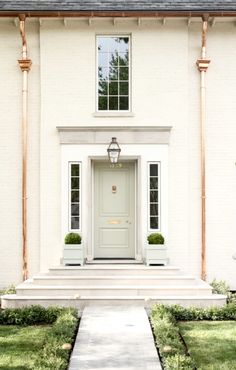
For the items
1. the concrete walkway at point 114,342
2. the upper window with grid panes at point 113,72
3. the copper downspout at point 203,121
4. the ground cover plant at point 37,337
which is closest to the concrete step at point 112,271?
the copper downspout at point 203,121

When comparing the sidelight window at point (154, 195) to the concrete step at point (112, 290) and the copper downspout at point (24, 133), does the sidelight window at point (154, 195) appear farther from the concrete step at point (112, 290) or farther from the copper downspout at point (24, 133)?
the copper downspout at point (24, 133)

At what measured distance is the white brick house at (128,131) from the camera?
14.1 meters

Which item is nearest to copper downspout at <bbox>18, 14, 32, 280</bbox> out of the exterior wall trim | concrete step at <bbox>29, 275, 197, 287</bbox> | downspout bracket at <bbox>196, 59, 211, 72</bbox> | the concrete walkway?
the exterior wall trim

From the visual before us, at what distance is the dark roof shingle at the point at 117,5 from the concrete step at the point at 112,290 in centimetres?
649

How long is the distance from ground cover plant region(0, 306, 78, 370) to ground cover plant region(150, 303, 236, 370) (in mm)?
1380

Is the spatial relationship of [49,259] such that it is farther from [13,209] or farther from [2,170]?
[2,170]

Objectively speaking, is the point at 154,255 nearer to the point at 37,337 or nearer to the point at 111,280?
the point at 111,280

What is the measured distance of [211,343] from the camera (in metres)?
9.23

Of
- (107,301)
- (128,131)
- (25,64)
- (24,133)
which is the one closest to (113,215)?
(128,131)

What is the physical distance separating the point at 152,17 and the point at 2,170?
17.1 ft

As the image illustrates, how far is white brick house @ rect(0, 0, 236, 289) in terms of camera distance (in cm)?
1413

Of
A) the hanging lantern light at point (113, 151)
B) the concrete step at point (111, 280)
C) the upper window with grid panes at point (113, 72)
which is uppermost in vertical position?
the upper window with grid panes at point (113, 72)

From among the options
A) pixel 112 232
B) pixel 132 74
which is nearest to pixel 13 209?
pixel 112 232

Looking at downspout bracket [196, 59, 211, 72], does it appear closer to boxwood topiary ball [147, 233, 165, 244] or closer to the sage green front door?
the sage green front door
